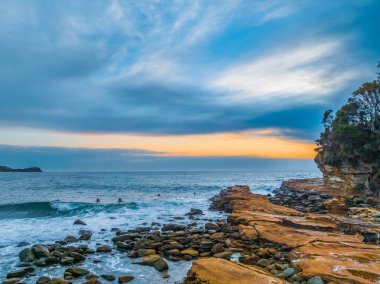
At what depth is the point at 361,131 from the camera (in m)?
38.3

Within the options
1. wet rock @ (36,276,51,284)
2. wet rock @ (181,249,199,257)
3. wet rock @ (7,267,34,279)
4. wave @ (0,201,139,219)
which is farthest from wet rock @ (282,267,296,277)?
wave @ (0,201,139,219)

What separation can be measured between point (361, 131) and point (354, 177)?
7.20 meters

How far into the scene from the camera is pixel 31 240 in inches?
658

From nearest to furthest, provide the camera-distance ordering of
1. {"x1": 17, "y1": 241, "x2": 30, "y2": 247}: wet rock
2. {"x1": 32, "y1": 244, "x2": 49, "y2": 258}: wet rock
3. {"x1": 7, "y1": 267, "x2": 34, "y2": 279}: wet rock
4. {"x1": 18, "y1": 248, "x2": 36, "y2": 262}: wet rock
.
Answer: {"x1": 7, "y1": 267, "x2": 34, "y2": 279}: wet rock → {"x1": 18, "y1": 248, "x2": 36, "y2": 262}: wet rock → {"x1": 32, "y1": 244, "x2": 49, "y2": 258}: wet rock → {"x1": 17, "y1": 241, "x2": 30, "y2": 247}: wet rock

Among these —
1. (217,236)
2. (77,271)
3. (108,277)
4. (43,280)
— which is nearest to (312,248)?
(217,236)

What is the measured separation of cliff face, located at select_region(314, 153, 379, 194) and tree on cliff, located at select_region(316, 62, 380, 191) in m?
0.26

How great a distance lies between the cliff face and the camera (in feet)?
122

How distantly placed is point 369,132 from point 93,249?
3851 cm

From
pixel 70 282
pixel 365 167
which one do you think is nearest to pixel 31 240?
pixel 70 282

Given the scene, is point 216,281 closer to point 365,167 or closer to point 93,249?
point 93,249

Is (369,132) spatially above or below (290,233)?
above

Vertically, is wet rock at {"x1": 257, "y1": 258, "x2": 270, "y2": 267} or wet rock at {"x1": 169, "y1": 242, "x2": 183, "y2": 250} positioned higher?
wet rock at {"x1": 257, "y1": 258, "x2": 270, "y2": 267}

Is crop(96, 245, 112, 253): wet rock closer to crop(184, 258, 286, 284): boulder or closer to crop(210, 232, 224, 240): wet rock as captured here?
crop(210, 232, 224, 240): wet rock

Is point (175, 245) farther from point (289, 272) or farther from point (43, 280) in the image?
point (43, 280)
